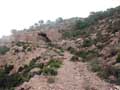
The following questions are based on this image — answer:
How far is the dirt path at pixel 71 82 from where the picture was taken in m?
28.0

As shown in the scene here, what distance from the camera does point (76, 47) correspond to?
58406 mm

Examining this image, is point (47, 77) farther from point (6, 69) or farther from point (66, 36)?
point (66, 36)

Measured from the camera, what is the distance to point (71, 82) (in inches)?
1186

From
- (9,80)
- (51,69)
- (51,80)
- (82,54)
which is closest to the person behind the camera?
(51,80)

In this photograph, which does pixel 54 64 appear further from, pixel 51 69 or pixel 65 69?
pixel 51 69

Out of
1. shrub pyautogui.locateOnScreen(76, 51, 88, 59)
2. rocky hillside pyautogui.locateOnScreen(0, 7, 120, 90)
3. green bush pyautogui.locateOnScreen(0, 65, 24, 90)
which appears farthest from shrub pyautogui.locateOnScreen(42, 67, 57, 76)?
shrub pyautogui.locateOnScreen(76, 51, 88, 59)

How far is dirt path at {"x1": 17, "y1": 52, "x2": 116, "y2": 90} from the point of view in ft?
91.7

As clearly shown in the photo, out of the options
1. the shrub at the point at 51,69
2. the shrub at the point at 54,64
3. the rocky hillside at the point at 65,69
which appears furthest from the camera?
the shrub at the point at 54,64

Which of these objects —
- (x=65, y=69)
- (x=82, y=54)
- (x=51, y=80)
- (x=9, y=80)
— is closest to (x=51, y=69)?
(x=65, y=69)

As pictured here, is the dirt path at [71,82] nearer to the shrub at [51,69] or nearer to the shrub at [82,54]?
the shrub at [51,69]

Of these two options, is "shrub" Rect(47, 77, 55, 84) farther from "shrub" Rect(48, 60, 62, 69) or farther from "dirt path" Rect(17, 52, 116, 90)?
"shrub" Rect(48, 60, 62, 69)

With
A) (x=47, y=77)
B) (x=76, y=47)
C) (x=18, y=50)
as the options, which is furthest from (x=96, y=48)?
(x=47, y=77)

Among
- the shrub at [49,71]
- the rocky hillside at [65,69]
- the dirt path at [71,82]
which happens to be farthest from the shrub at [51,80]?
the shrub at [49,71]

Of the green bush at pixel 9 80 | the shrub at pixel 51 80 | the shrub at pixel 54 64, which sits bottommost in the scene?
the green bush at pixel 9 80
